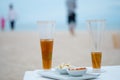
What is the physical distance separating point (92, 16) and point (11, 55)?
5.05ft

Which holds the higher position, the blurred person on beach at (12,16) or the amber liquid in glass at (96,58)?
the amber liquid in glass at (96,58)

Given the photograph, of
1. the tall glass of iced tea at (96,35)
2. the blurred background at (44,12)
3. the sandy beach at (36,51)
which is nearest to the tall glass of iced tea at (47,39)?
the tall glass of iced tea at (96,35)

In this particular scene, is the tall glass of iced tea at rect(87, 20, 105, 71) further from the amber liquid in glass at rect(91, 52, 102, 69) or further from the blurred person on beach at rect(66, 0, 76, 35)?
the blurred person on beach at rect(66, 0, 76, 35)

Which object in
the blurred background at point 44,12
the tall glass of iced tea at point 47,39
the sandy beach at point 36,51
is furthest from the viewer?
the blurred background at point 44,12

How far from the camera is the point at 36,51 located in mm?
4883

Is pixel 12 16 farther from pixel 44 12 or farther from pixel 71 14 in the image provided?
pixel 71 14

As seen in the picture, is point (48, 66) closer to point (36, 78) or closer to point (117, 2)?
point (36, 78)

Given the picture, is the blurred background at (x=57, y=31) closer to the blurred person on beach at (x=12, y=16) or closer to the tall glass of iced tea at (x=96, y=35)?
the blurred person on beach at (x=12, y=16)

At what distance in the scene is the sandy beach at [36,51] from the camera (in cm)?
418

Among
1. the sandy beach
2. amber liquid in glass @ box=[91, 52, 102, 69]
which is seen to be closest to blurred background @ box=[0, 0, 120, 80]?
the sandy beach

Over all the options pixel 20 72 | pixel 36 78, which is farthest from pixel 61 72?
pixel 20 72

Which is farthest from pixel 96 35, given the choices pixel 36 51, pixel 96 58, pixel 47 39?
pixel 36 51

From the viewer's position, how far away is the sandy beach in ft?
13.7

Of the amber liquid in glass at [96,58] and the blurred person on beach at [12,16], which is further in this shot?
the blurred person on beach at [12,16]
